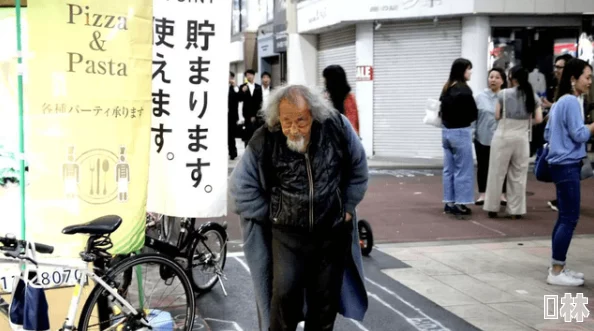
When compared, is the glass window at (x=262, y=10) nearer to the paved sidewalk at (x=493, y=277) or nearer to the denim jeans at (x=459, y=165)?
the denim jeans at (x=459, y=165)

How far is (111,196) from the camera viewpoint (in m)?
4.41

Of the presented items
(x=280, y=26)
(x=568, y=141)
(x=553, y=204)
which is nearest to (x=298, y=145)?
(x=568, y=141)

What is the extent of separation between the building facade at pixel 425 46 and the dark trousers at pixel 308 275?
14002 mm

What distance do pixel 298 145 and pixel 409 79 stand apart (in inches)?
593

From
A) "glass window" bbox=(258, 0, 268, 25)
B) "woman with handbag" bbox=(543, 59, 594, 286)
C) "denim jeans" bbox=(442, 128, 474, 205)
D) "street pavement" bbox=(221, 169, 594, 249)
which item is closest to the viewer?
"woman with handbag" bbox=(543, 59, 594, 286)

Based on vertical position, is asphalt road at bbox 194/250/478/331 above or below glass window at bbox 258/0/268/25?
below

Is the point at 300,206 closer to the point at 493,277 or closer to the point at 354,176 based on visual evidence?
the point at 354,176

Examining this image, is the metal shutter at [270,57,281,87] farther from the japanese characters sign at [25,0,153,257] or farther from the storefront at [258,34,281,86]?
the japanese characters sign at [25,0,153,257]

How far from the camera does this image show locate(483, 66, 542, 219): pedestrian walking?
31.2 feet

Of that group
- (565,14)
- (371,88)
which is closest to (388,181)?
(371,88)

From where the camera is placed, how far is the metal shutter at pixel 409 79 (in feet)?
59.3

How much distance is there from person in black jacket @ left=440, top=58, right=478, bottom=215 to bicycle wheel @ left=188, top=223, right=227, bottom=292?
4.24m

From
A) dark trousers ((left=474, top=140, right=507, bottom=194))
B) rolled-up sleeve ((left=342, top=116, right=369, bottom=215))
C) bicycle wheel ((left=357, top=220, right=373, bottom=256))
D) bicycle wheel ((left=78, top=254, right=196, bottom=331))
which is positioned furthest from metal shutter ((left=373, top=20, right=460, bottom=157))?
rolled-up sleeve ((left=342, top=116, right=369, bottom=215))

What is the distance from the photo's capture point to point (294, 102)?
391cm
